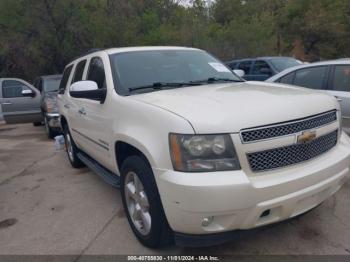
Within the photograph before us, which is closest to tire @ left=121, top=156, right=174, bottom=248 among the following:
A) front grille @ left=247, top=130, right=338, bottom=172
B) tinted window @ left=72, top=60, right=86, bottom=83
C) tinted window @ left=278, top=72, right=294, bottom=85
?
front grille @ left=247, top=130, right=338, bottom=172

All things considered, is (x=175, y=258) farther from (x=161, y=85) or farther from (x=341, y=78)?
(x=341, y=78)

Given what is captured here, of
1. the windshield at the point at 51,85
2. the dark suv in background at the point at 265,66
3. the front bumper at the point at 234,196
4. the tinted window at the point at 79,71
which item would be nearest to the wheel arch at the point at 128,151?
the front bumper at the point at 234,196

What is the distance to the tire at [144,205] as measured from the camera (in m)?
2.82

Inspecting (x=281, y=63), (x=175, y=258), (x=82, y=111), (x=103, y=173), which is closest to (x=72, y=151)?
(x=82, y=111)

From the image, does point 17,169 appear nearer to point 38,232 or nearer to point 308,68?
point 38,232

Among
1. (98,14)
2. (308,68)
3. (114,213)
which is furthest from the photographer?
(98,14)

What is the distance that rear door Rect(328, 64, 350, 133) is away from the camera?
5.07 m

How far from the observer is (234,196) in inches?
94.5

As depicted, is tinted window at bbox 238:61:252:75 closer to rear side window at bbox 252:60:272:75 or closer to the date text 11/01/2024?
rear side window at bbox 252:60:272:75

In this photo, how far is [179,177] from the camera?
2471 mm

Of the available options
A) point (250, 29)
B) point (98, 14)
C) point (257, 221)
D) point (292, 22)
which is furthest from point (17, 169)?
point (292, 22)

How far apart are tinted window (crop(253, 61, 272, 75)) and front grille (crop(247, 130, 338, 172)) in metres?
8.95

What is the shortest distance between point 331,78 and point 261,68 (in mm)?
6522

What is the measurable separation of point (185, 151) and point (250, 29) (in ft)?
70.1
